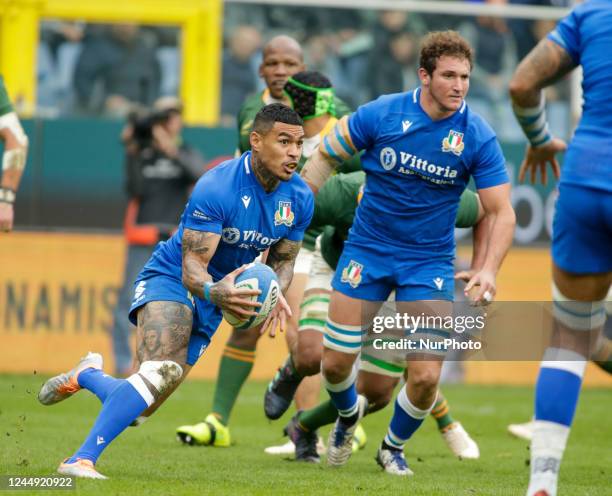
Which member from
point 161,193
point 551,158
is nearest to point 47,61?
point 161,193

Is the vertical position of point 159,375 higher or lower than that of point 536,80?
lower

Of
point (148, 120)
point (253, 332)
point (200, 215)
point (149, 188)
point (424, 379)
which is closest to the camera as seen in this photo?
point (200, 215)

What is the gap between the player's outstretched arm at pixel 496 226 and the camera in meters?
6.89

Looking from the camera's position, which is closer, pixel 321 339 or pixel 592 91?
pixel 592 91

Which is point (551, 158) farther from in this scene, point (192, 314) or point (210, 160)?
point (210, 160)

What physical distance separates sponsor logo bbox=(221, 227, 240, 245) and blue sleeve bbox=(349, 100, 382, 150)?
940 millimetres

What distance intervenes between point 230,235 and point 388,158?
1.05 m

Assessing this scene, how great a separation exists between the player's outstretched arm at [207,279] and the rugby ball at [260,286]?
0.11ft

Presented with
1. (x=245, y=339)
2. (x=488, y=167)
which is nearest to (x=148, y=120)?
(x=245, y=339)

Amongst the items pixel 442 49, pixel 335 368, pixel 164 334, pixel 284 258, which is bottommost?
pixel 335 368

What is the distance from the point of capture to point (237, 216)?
22.8 feet

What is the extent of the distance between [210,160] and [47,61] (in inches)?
94.3

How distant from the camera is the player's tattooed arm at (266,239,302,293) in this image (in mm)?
7238

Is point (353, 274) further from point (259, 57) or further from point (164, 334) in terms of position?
point (259, 57)
